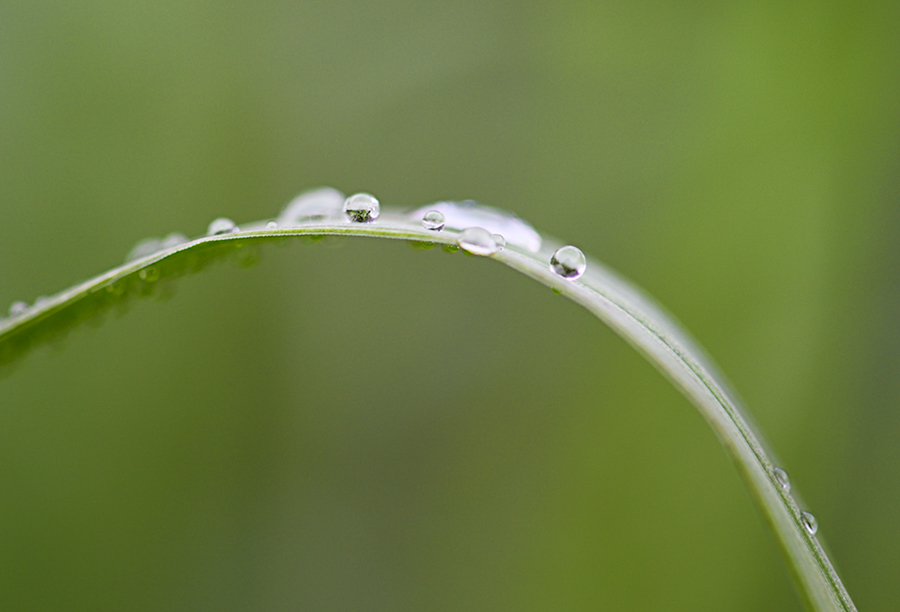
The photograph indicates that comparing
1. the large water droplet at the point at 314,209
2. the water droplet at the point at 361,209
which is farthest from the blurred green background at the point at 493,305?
the water droplet at the point at 361,209

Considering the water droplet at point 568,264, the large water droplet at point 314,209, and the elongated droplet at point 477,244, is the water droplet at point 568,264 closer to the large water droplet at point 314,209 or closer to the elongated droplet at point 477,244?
the elongated droplet at point 477,244

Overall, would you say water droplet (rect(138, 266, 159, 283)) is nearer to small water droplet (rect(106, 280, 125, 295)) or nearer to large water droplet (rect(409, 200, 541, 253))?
small water droplet (rect(106, 280, 125, 295))

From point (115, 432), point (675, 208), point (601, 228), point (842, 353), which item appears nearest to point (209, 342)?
point (115, 432)

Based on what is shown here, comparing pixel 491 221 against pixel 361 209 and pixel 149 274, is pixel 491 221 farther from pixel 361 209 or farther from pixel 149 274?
pixel 149 274

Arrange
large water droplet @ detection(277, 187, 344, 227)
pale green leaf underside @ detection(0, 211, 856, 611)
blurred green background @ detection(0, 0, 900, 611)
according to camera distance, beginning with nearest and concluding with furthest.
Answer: pale green leaf underside @ detection(0, 211, 856, 611)
large water droplet @ detection(277, 187, 344, 227)
blurred green background @ detection(0, 0, 900, 611)

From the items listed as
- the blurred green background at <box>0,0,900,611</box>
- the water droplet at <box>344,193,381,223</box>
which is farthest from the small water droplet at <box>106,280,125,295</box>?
the blurred green background at <box>0,0,900,611</box>

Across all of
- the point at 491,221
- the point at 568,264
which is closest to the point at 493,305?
the point at 491,221

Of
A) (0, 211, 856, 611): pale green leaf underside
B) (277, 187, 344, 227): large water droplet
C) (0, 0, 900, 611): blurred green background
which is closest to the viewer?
(0, 211, 856, 611): pale green leaf underside

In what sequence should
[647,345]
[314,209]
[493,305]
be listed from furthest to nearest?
1. [493,305]
2. [314,209]
3. [647,345]
